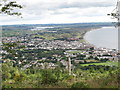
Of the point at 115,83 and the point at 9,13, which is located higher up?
the point at 9,13

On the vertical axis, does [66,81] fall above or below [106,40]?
above

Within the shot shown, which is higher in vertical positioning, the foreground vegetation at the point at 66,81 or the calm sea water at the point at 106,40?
the foreground vegetation at the point at 66,81

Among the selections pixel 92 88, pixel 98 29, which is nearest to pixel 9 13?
pixel 92 88

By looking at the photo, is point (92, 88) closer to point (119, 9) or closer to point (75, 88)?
point (75, 88)

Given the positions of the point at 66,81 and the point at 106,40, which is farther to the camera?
the point at 106,40

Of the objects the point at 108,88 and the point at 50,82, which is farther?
the point at 50,82

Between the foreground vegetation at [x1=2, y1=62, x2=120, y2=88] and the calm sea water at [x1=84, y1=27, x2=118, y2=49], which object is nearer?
the foreground vegetation at [x1=2, y1=62, x2=120, y2=88]

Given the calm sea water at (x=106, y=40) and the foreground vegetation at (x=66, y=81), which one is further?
the calm sea water at (x=106, y=40)

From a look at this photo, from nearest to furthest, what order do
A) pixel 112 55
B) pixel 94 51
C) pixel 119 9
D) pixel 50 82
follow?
pixel 119 9, pixel 50 82, pixel 112 55, pixel 94 51

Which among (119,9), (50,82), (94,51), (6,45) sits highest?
(119,9)

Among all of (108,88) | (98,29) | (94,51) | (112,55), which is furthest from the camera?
(98,29)

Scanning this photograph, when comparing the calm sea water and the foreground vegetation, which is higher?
the foreground vegetation
